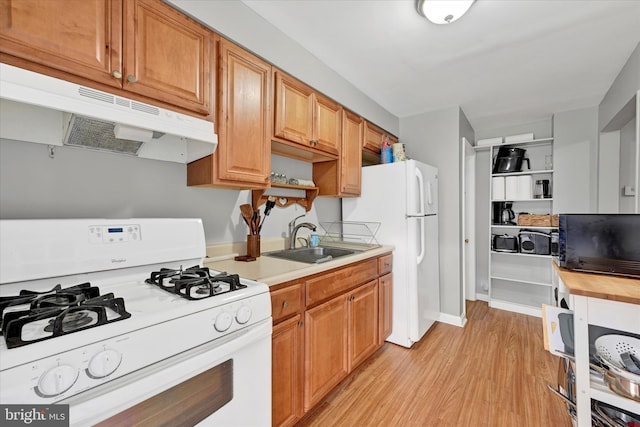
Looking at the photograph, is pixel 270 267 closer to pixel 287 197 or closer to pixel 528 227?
pixel 287 197

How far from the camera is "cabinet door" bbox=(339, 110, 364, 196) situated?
7.82ft

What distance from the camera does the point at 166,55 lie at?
1.25 meters

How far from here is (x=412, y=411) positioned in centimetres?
170

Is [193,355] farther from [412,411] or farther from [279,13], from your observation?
[279,13]

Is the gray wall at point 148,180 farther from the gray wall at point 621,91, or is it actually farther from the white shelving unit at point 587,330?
the gray wall at point 621,91

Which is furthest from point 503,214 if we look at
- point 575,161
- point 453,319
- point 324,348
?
point 324,348

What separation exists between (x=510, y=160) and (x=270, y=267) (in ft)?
11.5

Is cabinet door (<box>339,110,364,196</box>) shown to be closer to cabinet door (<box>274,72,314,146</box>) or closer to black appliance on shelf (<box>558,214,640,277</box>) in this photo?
cabinet door (<box>274,72,314,146</box>)

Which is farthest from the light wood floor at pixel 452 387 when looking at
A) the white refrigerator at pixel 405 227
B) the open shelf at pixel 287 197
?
the open shelf at pixel 287 197

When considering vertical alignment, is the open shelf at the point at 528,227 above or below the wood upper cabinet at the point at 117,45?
below

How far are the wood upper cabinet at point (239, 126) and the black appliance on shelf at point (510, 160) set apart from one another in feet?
10.7

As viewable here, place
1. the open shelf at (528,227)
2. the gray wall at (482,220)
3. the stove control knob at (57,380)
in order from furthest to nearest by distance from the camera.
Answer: the gray wall at (482,220)
the open shelf at (528,227)
the stove control knob at (57,380)

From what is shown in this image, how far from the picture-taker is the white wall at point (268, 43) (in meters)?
1.41

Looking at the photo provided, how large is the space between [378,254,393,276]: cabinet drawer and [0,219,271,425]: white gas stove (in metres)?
1.32
